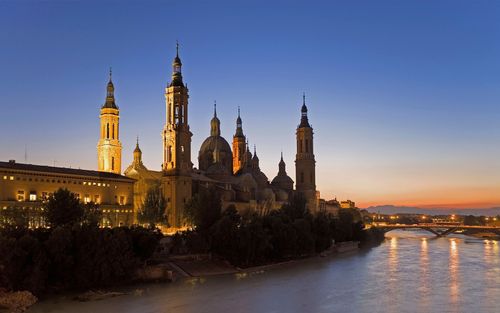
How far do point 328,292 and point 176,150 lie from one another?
125 feet

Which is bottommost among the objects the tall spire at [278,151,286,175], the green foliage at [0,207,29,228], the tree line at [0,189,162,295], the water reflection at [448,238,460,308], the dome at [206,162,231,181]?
the water reflection at [448,238,460,308]

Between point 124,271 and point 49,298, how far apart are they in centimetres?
551

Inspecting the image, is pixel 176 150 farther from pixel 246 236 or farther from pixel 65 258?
Result: pixel 65 258

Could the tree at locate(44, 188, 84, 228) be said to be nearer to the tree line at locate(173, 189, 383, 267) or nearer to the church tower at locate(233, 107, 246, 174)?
the tree line at locate(173, 189, 383, 267)

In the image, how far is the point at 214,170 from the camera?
90.2 metres

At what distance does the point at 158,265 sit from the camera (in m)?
40.7

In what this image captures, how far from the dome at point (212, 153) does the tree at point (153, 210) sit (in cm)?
3063

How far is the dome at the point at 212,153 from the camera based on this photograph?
322ft

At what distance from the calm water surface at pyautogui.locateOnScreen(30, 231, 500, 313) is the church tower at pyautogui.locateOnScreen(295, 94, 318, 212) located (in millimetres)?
52025

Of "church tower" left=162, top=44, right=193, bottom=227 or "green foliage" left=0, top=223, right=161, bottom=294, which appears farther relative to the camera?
"church tower" left=162, top=44, right=193, bottom=227

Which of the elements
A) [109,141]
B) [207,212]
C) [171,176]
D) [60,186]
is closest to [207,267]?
[207,212]

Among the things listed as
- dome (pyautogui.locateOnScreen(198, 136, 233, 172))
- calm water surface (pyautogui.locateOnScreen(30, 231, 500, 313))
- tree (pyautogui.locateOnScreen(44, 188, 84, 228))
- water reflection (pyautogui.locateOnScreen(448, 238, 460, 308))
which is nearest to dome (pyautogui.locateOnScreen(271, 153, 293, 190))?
dome (pyautogui.locateOnScreen(198, 136, 233, 172))

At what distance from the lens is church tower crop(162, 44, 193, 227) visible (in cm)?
6856

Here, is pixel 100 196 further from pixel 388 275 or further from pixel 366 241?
pixel 366 241
